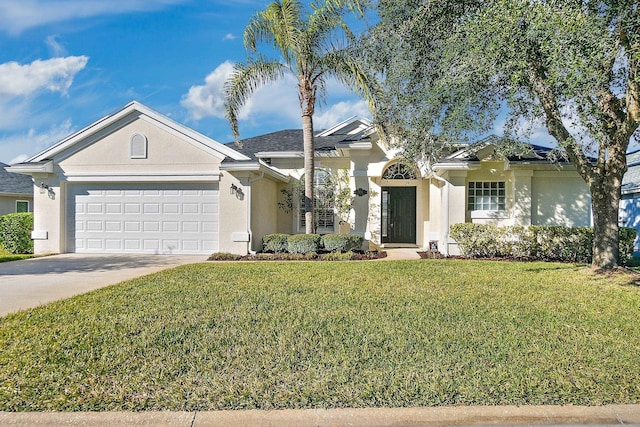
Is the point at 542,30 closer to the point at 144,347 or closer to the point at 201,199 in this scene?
the point at 144,347

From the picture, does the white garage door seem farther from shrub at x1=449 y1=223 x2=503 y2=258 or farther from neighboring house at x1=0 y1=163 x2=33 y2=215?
neighboring house at x1=0 y1=163 x2=33 y2=215

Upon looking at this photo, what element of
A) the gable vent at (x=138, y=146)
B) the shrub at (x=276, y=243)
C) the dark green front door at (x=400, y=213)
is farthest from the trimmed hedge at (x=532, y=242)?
the gable vent at (x=138, y=146)

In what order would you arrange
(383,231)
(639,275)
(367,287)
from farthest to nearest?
(383,231), (639,275), (367,287)

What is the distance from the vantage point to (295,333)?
506cm

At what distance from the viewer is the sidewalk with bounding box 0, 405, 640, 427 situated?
3.20 meters

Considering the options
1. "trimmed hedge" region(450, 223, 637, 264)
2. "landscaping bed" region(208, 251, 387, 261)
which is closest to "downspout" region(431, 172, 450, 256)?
"trimmed hedge" region(450, 223, 637, 264)

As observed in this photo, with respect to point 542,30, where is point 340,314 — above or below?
below

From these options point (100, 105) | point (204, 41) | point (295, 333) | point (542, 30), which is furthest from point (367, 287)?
point (100, 105)

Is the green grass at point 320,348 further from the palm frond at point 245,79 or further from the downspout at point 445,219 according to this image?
the palm frond at point 245,79

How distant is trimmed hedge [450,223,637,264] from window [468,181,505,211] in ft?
5.72

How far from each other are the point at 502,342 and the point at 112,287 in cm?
738

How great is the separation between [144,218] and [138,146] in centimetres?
266

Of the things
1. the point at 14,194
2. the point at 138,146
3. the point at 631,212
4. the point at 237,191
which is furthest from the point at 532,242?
the point at 14,194

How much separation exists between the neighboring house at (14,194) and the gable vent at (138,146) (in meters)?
13.1
